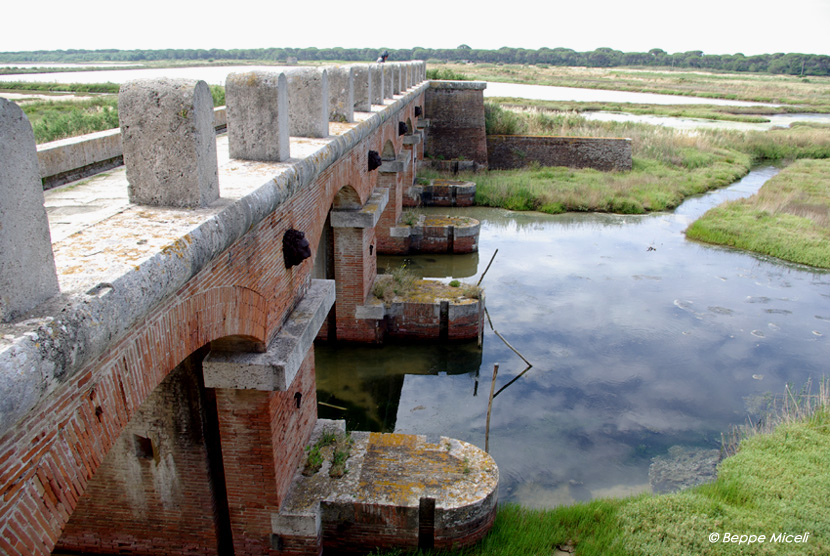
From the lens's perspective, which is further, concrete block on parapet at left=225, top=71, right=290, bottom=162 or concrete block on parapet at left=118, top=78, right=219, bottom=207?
concrete block on parapet at left=225, top=71, right=290, bottom=162

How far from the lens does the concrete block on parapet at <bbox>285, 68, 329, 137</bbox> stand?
5844mm

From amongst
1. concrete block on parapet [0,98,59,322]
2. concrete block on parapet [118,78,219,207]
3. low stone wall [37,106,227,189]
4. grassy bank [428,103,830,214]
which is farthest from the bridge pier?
grassy bank [428,103,830,214]

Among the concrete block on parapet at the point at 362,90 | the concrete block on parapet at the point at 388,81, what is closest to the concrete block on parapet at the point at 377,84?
the concrete block on parapet at the point at 362,90

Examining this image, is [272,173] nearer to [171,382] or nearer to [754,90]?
[171,382]

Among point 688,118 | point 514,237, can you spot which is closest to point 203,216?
point 514,237

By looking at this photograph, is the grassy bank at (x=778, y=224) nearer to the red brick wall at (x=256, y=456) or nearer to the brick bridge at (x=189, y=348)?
the brick bridge at (x=189, y=348)

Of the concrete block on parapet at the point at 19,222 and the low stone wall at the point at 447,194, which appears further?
the low stone wall at the point at 447,194

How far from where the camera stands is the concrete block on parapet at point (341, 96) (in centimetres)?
766

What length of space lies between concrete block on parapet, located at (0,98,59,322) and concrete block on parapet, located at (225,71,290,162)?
8.87 ft

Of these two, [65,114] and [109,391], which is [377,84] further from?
[109,391]

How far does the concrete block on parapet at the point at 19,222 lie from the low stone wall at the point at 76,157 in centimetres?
317

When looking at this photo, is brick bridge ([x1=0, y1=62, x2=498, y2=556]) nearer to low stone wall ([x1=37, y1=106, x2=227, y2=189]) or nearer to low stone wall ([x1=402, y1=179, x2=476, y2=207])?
low stone wall ([x1=37, y1=106, x2=227, y2=189])

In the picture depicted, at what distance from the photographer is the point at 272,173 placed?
470 cm

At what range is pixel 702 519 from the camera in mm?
6164
